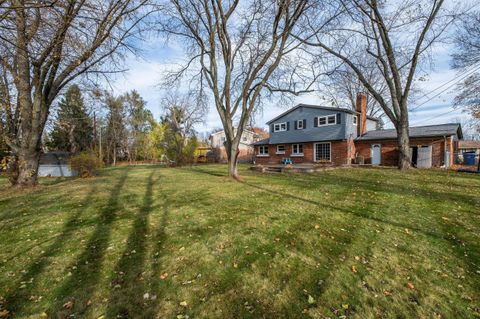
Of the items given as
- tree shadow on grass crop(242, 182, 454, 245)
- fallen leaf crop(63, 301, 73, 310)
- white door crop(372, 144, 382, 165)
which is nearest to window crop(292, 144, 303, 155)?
white door crop(372, 144, 382, 165)

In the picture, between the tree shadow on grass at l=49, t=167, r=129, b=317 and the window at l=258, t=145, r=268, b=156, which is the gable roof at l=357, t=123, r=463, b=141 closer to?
the window at l=258, t=145, r=268, b=156

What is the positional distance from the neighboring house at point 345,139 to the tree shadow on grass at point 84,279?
2099cm

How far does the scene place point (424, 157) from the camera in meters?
18.5

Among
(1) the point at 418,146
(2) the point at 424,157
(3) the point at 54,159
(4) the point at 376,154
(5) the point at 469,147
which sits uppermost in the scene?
(5) the point at 469,147

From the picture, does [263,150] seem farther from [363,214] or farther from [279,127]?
[363,214]

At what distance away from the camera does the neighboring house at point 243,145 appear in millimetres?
36031

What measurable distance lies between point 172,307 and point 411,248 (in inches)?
157

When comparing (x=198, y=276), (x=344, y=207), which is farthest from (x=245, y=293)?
(x=344, y=207)

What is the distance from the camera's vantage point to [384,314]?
8.04 feet

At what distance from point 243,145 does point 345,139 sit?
19.0 metres

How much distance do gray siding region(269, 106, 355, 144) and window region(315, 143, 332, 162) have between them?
0.79 meters

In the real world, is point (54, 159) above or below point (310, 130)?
below

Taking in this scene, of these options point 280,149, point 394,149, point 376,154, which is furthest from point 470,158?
point 280,149

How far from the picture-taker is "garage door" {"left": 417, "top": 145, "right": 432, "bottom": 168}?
59.8ft
